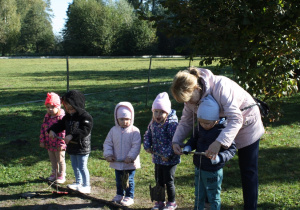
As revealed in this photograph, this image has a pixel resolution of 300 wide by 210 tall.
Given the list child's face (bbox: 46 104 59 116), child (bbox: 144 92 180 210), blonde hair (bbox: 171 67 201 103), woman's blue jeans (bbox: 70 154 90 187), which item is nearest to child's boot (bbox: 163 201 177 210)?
child (bbox: 144 92 180 210)

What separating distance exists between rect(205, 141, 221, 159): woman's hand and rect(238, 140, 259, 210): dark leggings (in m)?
0.47

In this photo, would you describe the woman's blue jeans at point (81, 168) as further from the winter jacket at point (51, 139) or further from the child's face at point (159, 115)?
the child's face at point (159, 115)

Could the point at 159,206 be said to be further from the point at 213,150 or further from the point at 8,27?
the point at 8,27

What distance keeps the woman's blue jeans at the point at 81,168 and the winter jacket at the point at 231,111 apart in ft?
5.05

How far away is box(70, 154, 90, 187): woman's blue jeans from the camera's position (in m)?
4.38

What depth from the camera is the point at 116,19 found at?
48281mm

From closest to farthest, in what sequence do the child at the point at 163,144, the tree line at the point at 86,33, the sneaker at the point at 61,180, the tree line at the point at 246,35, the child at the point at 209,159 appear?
the child at the point at 209,159, the child at the point at 163,144, the sneaker at the point at 61,180, the tree line at the point at 246,35, the tree line at the point at 86,33

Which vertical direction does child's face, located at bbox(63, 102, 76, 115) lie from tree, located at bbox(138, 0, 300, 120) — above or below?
below

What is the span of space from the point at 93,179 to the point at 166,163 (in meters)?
1.66

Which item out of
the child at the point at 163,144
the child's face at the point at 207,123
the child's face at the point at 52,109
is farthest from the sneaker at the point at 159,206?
the child's face at the point at 52,109

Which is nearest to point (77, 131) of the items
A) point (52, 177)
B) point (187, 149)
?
point (52, 177)

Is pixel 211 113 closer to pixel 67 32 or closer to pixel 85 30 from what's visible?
pixel 85 30

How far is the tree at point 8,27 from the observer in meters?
41.7

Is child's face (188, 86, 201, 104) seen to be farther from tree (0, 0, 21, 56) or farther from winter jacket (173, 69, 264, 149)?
tree (0, 0, 21, 56)
